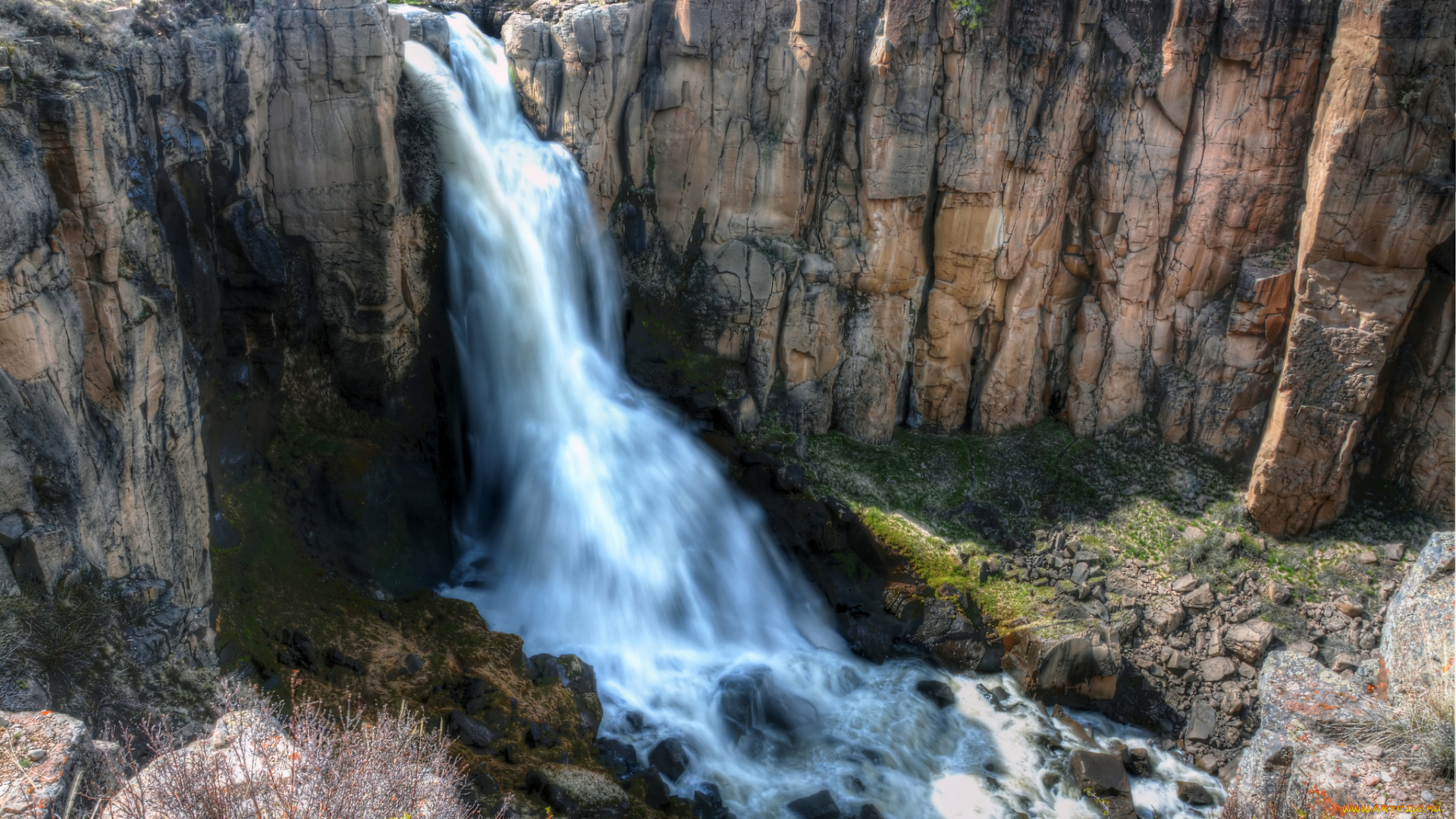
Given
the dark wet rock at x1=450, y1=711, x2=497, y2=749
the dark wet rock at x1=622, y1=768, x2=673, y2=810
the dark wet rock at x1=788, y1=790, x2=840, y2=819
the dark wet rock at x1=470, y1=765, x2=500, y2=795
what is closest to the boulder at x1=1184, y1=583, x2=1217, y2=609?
the dark wet rock at x1=788, y1=790, x2=840, y2=819

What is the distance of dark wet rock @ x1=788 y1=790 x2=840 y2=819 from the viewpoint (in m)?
15.9

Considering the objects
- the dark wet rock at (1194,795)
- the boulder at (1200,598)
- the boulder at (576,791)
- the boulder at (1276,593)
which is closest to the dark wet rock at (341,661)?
the boulder at (576,791)

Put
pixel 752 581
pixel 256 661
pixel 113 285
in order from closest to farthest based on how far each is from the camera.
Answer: pixel 113 285 → pixel 256 661 → pixel 752 581

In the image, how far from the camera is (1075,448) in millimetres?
25266

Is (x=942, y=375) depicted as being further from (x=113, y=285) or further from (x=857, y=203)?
(x=113, y=285)

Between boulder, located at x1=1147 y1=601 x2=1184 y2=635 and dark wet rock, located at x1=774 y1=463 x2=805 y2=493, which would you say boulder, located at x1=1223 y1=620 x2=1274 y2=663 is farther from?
dark wet rock, located at x1=774 y1=463 x2=805 y2=493

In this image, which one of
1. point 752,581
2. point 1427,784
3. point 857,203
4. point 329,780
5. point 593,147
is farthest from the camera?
point 857,203

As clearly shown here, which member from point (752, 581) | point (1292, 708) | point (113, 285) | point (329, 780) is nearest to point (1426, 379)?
point (1292, 708)

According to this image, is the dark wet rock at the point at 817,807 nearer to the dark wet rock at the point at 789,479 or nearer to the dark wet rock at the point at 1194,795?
the dark wet rock at the point at 1194,795

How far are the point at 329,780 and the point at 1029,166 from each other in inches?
836

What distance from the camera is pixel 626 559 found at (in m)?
20.3

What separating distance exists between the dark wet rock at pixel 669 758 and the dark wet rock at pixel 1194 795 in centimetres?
947

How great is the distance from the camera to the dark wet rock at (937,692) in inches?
758

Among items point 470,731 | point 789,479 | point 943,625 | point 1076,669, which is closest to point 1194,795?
point 1076,669
